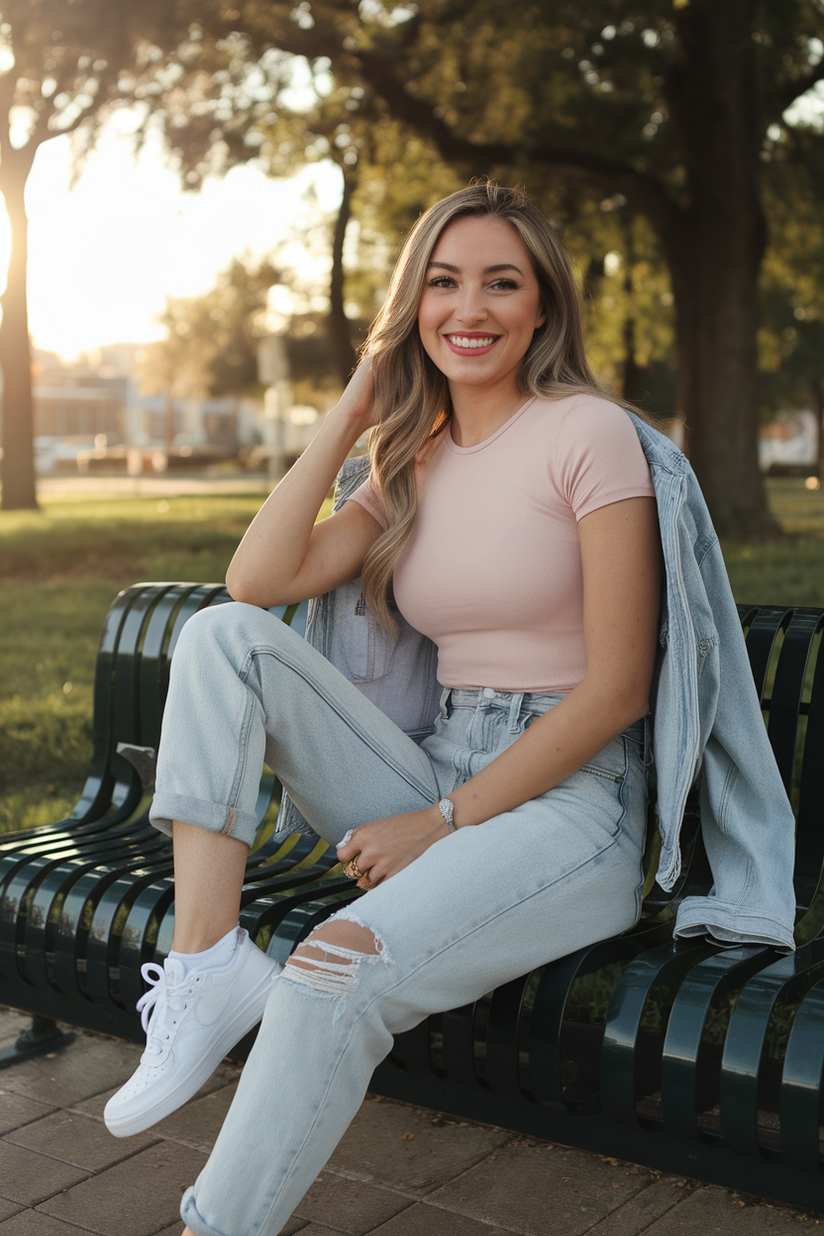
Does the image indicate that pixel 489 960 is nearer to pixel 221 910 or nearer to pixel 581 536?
pixel 221 910

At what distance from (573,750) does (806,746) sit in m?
0.69

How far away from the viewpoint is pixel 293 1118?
2.00 meters


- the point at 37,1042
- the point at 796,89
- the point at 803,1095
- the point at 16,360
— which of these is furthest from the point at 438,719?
the point at 16,360

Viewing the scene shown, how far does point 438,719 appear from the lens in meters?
2.85

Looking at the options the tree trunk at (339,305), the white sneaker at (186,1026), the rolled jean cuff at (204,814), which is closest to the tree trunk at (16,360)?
the tree trunk at (339,305)

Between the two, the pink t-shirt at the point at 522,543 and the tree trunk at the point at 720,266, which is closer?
the pink t-shirt at the point at 522,543

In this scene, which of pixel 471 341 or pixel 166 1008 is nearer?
pixel 166 1008

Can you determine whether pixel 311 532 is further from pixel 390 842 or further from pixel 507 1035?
pixel 507 1035

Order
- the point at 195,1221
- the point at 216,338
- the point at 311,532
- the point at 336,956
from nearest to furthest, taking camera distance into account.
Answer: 1. the point at 195,1221
2. the point at 336,956
3. the point at 311,532
4. the point at 216,338

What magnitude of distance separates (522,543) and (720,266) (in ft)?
40.0

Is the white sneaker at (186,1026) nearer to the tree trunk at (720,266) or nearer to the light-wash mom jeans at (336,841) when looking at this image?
the light-wash mom jeans at (336,841)

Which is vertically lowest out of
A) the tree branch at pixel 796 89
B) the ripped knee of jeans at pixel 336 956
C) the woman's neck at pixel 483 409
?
the ripped knee of jeans at pixel 336 956

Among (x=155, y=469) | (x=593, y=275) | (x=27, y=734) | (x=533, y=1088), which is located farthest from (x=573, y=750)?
(x=155, y=469)

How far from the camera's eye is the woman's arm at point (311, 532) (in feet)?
9.66
